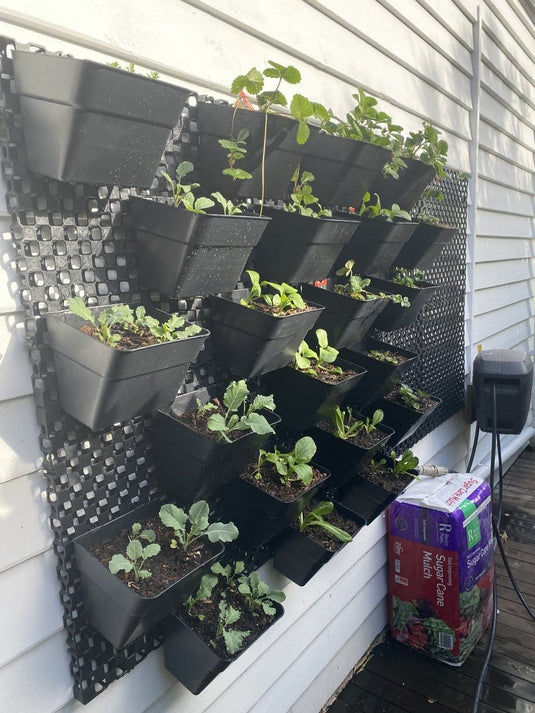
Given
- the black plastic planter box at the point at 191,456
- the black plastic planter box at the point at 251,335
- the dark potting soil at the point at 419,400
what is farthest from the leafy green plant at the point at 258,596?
the dark potting soil at the point at 419,400

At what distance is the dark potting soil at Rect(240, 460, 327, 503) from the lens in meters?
1.28

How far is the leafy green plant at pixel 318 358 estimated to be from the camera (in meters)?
1.38

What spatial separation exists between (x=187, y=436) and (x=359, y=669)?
5.33 ft

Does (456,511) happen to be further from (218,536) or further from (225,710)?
(218,536)

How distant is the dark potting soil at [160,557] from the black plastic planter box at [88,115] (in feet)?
2.18

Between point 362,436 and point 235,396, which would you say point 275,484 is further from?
point 362,436


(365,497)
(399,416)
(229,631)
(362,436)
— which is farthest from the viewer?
(399,416)

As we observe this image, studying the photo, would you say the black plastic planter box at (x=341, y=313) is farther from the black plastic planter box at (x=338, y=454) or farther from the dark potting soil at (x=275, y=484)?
the dark potting soil at (x=275, y=484)

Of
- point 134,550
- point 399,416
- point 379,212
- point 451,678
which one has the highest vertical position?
point 379,212

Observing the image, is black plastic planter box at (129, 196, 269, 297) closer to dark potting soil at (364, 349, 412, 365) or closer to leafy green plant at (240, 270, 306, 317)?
leafy green plant at (240, 270, 306, 317)

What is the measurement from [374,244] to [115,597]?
112 cm

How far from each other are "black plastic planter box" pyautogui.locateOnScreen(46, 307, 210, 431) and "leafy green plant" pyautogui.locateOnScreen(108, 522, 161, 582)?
236 mm

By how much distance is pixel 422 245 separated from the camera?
1.91m

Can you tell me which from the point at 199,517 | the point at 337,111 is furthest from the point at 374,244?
the point at 199,517
